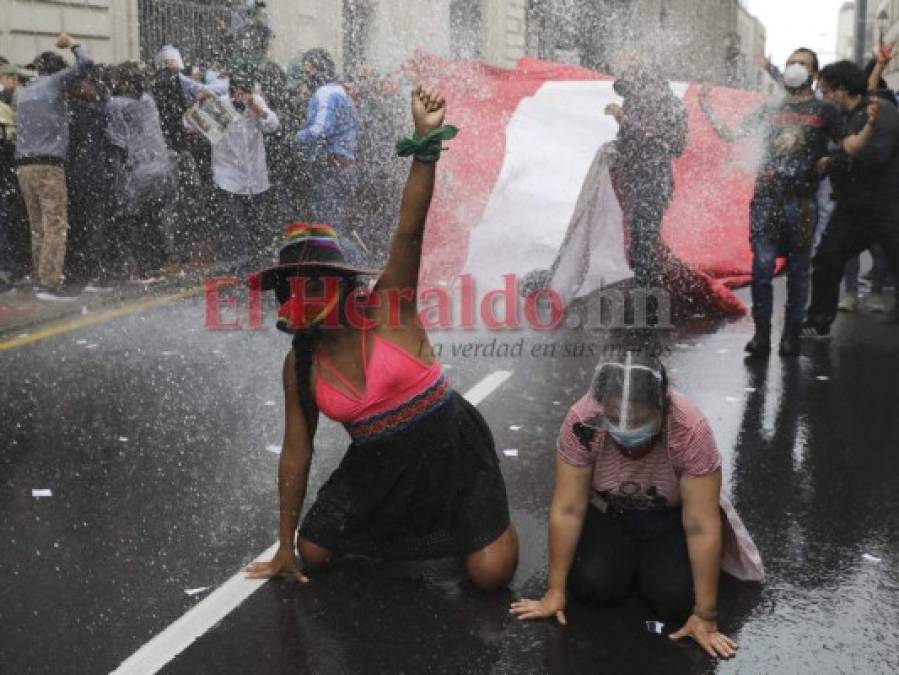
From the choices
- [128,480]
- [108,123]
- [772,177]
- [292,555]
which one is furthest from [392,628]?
[108,123]

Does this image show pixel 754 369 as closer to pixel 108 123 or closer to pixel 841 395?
pixel 841 395

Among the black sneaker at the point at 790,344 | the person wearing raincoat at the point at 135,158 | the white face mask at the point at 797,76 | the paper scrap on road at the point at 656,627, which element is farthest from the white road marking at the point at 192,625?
the person wearing raincoat at the point at 135,158

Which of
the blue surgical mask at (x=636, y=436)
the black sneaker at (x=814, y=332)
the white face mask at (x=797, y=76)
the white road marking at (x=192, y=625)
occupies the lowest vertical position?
the white road marking at (x=192, y=625)

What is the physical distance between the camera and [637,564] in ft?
12.8

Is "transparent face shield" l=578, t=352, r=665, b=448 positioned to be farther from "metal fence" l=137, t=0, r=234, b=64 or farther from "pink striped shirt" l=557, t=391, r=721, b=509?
"metal fence" l=137, t=0, r=234, b=64

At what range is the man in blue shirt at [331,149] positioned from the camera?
35.8 feet

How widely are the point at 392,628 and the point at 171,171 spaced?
8378 mm

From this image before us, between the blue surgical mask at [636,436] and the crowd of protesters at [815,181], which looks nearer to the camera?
the blue surgical mask at [636,436]

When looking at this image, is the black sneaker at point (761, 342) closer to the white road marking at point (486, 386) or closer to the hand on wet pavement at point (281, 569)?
the white road marking at point (486, 386)

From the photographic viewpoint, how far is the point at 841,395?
22.4 ft

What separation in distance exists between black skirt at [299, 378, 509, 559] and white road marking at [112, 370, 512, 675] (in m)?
0.31

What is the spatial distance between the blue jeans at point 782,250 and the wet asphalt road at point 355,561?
0.39 meters

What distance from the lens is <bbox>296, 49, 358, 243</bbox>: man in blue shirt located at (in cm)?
1090

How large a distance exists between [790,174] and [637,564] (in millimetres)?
4192
